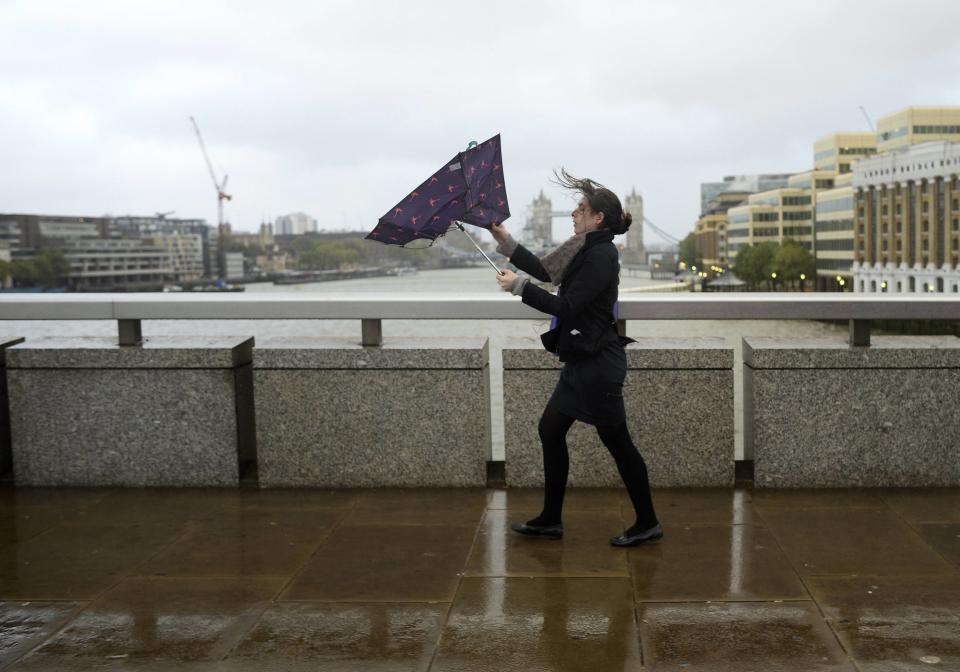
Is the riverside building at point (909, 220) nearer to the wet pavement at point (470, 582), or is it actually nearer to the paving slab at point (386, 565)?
the wet pavement at point (470, 582)

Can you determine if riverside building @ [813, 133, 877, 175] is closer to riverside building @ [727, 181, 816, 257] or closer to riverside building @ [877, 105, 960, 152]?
riverside building @ [727, 181, 816, 257]

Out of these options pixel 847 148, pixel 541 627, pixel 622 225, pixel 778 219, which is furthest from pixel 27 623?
pixel 847 148

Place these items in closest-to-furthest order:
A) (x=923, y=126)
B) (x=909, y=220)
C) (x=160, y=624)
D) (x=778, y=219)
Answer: (x=160, y=624)
(x=909, y=220)
(x=923, y=126)
(x=778, y=219)

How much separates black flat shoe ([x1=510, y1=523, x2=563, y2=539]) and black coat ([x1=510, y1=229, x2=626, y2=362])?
84cm

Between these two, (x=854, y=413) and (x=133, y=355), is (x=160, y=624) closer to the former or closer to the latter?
(x=133, y=355)

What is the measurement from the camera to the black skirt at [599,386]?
466 cm

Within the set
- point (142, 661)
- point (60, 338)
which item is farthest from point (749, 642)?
point (60, 338)

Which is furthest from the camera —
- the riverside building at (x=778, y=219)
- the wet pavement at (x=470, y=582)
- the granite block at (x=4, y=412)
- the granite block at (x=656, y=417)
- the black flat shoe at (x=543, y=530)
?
the riverside building at (x=778, y=219)

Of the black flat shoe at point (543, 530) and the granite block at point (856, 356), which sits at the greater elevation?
the granite block at point (856, 356)

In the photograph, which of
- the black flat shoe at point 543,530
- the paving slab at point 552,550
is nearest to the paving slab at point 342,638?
the paving slab at point 552,550

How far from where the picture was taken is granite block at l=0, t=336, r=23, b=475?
6.52m

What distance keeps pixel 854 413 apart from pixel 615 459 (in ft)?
5.56

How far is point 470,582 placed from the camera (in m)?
4.36

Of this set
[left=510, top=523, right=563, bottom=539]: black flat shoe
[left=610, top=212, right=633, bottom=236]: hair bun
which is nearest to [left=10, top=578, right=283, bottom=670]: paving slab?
[left=510, top=523, right=563, bottom=539]: black flat shoe
